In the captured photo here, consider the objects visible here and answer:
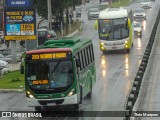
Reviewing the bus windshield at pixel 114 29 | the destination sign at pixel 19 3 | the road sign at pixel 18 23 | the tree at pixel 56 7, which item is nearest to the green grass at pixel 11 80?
the road sign at pixel 18 23

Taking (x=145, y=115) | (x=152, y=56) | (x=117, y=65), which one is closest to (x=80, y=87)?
(x=145, y=115)

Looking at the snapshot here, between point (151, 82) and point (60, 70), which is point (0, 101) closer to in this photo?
point (60, 70)

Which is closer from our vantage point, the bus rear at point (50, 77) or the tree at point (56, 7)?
the bus rear at point (50, 77)

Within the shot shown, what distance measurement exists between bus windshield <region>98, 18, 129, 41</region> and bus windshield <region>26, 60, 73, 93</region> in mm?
25362

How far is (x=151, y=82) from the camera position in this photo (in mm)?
31906

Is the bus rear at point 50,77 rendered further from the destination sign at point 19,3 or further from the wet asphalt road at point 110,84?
the destination sign at point 19,3

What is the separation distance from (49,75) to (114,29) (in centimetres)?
2577

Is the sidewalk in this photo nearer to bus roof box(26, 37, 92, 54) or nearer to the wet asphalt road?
the wet asphalt road

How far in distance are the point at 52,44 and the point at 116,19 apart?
77.4 feet

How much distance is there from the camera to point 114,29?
48.0 metres

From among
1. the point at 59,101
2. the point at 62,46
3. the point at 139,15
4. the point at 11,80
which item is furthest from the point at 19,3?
the point at 139,15

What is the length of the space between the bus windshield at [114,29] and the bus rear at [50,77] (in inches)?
994

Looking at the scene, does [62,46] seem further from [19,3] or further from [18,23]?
[19,3]

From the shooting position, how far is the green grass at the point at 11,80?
31.7m
